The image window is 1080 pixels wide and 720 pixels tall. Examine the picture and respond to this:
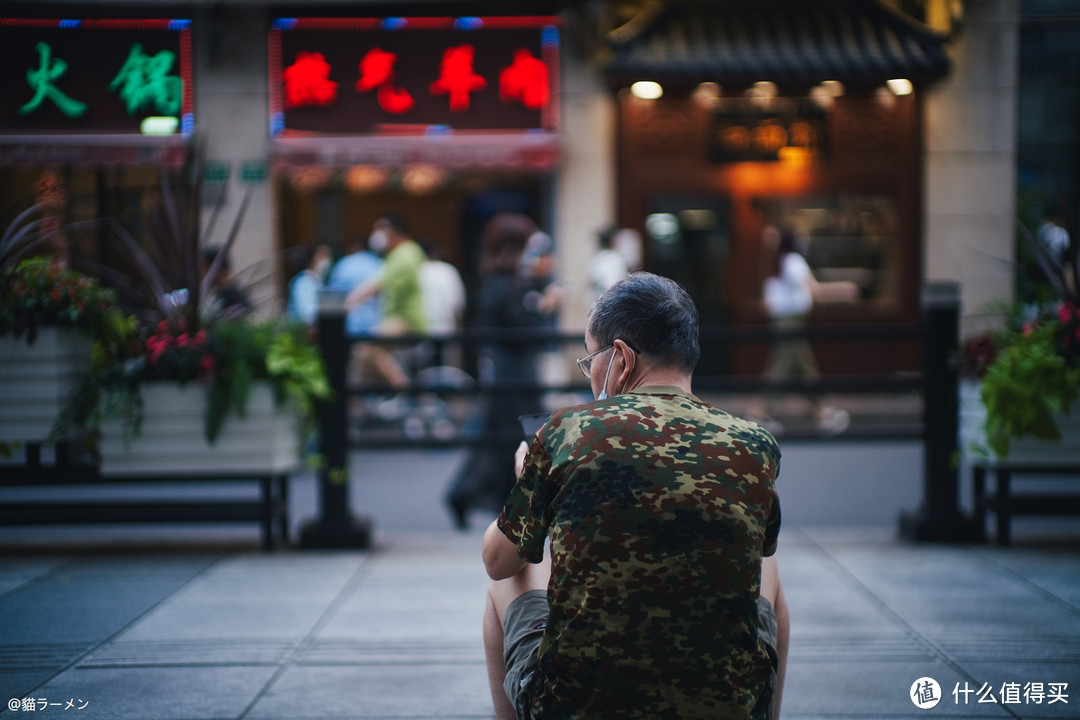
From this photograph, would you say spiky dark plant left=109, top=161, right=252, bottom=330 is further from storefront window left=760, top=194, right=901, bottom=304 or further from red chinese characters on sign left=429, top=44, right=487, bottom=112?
storefront window left=760, top=194, right=901, bottom=304

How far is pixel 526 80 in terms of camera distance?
12.0m

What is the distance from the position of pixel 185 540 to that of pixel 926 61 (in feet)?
32.5

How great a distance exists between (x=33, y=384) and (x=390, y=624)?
2.40 m

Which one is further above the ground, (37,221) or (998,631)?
(37,221)

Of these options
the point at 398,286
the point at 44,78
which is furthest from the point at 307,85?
the point at 44,78

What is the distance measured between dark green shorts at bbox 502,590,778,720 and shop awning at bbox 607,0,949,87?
9.69 meters

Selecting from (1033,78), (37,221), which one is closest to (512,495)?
(37,221)

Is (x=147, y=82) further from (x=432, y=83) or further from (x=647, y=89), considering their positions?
(x=647, y=89)

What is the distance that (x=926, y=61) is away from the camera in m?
11.5

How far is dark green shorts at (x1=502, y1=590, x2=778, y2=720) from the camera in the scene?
223 centimetres

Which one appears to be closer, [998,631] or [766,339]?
[998,631]

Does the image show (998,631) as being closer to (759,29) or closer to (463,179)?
(759,29)

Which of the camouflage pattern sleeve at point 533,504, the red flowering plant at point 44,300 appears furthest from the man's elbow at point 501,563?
the red flowering plant at point 44,300

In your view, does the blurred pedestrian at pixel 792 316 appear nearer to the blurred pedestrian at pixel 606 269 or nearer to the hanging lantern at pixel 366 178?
the blurred pedestrian at pixel 606 269
